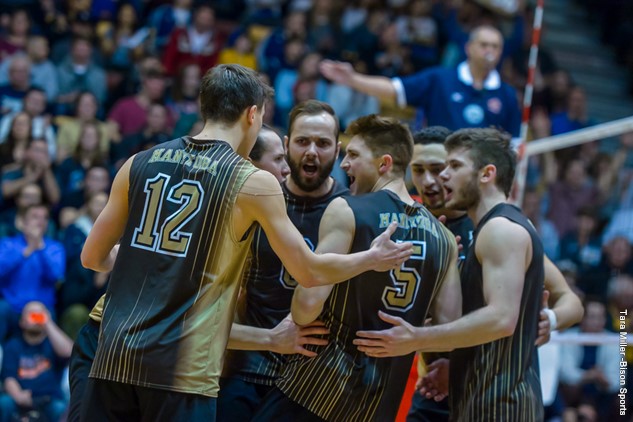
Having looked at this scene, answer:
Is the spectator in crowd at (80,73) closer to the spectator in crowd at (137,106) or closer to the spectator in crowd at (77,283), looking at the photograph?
the spectator in crowd at (137,106)

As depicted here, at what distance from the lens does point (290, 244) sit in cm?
505

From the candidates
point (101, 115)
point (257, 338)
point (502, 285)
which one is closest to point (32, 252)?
point (101, 115)

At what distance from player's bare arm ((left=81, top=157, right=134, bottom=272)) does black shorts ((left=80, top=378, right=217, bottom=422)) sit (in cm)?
69

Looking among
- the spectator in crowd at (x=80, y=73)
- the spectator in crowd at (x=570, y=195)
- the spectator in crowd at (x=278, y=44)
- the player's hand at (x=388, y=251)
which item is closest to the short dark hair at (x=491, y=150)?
the player's hand at (x=388, y=251)

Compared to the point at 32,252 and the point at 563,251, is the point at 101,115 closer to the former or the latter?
the point at 32,252

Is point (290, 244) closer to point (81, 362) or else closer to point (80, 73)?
point (81, 362)

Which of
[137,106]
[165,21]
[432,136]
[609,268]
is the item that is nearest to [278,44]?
[165,21]

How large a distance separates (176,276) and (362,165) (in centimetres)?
149

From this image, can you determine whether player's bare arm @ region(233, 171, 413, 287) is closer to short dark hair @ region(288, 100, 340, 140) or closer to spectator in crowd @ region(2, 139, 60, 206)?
short dark hair @ region(288, 100, 340, 140)

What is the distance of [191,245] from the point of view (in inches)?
198

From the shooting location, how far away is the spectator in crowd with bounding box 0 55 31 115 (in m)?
13.6

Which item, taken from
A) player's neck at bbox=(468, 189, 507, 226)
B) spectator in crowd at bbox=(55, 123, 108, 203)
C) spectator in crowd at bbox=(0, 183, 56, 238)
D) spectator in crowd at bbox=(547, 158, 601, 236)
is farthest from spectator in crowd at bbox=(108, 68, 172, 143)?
player's neck at bbox=(468, 189, 507, 226)

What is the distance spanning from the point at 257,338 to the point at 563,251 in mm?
7991

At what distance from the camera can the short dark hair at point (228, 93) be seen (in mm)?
5227
